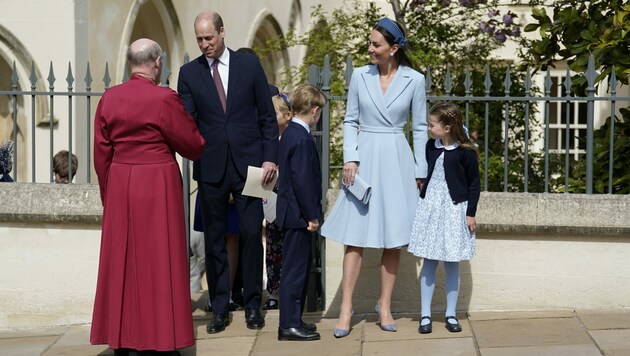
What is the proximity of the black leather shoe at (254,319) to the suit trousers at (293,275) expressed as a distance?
391mm

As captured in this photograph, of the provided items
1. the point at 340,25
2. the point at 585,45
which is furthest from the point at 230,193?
the point at 340,25

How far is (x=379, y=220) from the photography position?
7457 mm

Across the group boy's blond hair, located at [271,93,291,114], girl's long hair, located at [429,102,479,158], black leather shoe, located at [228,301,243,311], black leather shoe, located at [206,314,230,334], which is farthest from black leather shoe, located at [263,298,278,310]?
girl's long hair, located at [429,102,479,158]

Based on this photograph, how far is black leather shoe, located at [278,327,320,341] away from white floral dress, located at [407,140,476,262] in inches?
30.6

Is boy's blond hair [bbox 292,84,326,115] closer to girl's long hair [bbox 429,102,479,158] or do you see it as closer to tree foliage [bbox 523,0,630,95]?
girl's long hair [bbox 429,102,479,158]

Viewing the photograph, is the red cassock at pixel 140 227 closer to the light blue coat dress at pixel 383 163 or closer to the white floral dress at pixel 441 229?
the light blue coat dress at pixel 383 163

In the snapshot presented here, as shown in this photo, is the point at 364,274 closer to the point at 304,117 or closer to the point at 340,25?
the point at 304,117

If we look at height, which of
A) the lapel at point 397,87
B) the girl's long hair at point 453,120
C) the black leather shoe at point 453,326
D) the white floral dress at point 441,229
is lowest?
the black leather shoe at point 453,326

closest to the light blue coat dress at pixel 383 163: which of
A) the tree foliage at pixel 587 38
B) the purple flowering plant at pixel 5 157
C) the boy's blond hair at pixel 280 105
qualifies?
the boy's blond hair at pixel 280 105

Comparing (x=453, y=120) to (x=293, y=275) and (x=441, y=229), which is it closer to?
(x=441, y=229)

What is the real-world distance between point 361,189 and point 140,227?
138 centimetres

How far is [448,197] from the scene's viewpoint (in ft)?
24.5

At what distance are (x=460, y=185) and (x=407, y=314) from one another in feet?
3.94

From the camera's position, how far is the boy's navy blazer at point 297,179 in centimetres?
722
